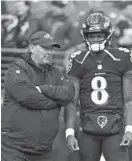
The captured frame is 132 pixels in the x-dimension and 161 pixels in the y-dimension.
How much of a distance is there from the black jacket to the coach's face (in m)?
0.11

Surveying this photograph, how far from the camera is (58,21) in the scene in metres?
7.75

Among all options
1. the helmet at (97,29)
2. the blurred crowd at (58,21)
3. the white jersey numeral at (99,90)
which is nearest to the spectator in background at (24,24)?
the blurred crowd at (58,21)

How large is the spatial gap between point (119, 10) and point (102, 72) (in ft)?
Result: 17.0

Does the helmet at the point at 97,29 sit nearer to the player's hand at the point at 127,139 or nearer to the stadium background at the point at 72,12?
the player's hand at the point at 127,139

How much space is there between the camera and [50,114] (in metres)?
3.19

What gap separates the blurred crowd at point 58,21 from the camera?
7273 mm

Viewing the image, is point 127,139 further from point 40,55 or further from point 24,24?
point 24,24

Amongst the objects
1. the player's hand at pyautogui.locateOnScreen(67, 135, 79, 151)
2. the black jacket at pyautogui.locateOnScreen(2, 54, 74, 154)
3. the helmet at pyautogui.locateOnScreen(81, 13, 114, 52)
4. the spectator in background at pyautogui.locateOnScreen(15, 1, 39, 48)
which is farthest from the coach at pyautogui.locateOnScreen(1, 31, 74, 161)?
the spectator in background at pyautogui.locateOnScreen(15, 1, 39, 48)

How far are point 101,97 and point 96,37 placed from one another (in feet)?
1.69

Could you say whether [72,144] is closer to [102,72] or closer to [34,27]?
[102,72]

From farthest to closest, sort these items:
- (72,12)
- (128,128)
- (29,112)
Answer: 1. (72,12)
2. (128,128)
3. (29,112)

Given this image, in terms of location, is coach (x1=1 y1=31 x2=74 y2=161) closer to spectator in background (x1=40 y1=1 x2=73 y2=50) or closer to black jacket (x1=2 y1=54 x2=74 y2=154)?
black jacket (x1=2 y1=54 x2=74 y2=154)

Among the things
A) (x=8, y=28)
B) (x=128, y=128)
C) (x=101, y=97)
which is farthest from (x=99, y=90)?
(x=8, y=28)

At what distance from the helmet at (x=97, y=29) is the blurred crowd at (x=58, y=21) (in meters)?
3.63
